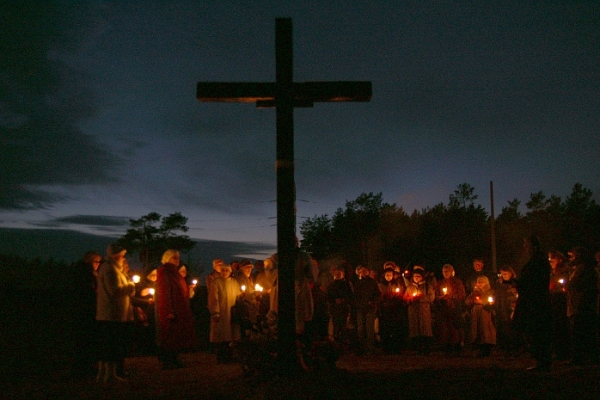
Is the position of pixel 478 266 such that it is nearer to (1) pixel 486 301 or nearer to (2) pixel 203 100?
(1) pixel 486 301

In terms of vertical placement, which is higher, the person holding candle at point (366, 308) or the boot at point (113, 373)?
the person holding candle at point (366, 308)

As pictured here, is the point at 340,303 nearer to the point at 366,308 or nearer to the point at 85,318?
the point at 366,308

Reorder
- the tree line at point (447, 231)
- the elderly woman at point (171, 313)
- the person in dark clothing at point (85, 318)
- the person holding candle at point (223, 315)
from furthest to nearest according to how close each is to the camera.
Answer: the tree line at point (447, 231), the person holding candle at point (223, 315), the elderly woman at point (171, 313), the person in dark clothing at point (85, 318)

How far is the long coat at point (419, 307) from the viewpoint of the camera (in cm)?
1305

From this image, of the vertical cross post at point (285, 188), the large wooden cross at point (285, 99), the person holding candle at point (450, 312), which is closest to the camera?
the vertical cross post at point (285, 188)

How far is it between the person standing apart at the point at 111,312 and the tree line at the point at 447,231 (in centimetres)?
2782

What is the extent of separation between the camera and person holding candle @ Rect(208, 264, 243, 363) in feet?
36.5

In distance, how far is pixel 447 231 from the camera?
1550 inches

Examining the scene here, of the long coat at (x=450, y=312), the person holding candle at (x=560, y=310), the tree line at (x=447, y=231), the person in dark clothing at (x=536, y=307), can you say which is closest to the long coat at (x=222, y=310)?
the long coat at (x=450, y=312)

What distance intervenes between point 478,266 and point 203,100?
25.6 ft

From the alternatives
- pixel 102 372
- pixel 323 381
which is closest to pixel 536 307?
pixel 323 381

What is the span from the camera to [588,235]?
31.6 metres

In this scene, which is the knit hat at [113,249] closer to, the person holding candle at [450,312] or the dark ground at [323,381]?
the dark ground at [323,381]

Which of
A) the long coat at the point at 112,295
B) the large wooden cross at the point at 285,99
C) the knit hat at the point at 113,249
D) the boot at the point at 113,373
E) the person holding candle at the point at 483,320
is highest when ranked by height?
the large wooden cross at the point at 285,99
